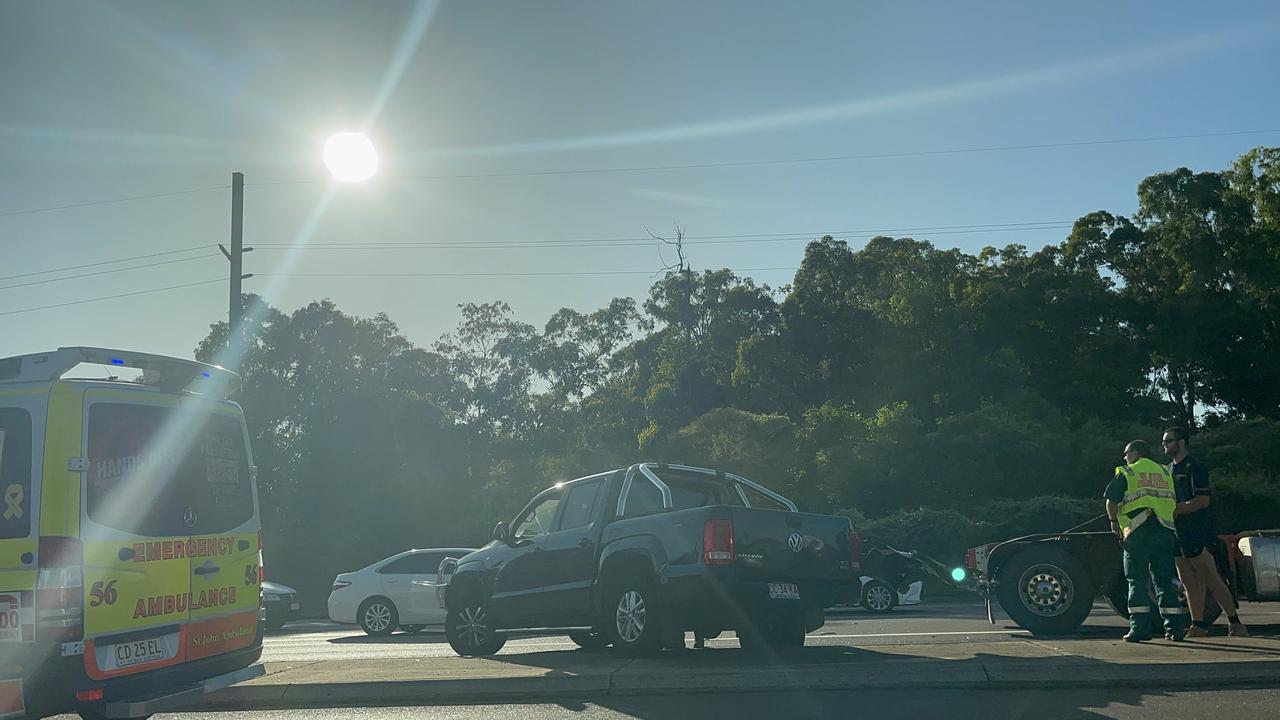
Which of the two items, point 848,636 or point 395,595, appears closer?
point 848,636

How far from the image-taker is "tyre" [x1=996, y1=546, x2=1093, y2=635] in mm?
10703

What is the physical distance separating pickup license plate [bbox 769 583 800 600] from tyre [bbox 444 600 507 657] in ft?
11.5

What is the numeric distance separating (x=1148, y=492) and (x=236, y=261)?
21.0 metres

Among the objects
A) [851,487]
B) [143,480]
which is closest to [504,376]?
[851,487]

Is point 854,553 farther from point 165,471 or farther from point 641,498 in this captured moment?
point 165,471

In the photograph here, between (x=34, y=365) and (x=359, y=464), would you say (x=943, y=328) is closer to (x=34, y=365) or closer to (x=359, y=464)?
(x=359, y=464)

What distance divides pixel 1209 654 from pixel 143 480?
7551 mm

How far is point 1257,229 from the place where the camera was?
1842 inches

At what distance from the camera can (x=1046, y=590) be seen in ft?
35.4

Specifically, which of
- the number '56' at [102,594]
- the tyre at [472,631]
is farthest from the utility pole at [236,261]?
the number '56' at [102,594]

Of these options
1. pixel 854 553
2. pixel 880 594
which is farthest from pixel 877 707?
pixel 880 594

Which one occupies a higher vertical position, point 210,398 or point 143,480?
point 210,398

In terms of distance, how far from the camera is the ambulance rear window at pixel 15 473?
6719 mm

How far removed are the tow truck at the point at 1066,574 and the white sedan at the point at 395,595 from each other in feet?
35.6
